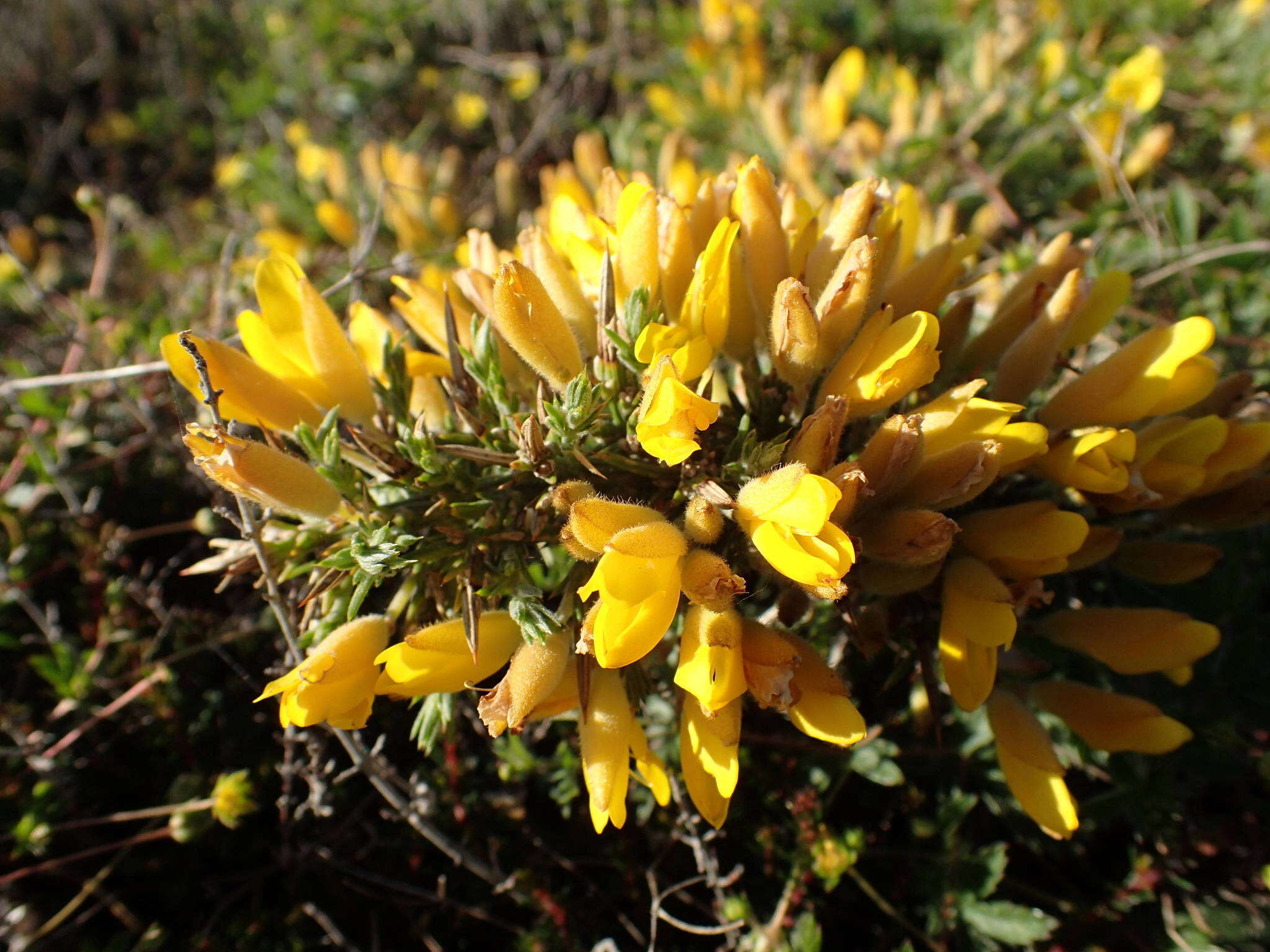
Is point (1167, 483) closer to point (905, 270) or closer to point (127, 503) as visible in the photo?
point (905, 270)

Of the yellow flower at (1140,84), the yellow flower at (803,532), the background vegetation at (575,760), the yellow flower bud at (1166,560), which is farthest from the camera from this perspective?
the yellow flower at (1140,84)

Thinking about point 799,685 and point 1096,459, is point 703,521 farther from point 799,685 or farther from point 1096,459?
point 1096,459

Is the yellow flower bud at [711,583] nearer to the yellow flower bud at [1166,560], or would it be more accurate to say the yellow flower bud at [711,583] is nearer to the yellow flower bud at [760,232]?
the yellow flower bud at [760,232]

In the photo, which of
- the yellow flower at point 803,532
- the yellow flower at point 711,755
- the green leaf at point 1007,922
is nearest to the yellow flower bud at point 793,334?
the yellow flower at point 803,532

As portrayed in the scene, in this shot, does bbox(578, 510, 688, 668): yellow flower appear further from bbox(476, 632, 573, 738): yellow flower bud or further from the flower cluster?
bbox(476, 632, 573, 738): yellow flower bud

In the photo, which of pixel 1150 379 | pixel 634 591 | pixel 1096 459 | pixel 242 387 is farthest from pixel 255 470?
pixel 1150 379

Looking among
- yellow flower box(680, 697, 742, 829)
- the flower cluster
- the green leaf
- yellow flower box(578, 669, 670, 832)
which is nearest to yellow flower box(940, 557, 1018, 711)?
the flower cluster
